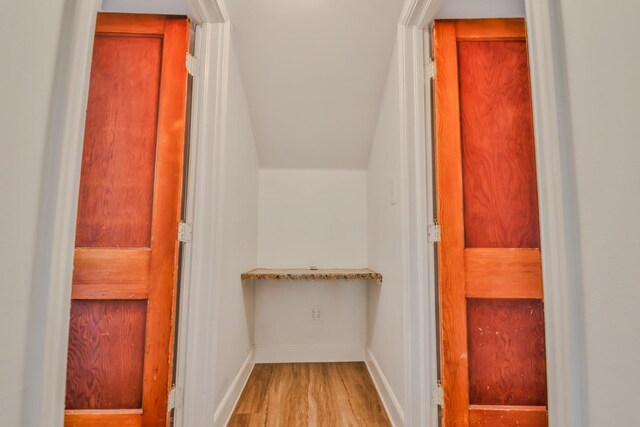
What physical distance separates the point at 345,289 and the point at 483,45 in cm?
202

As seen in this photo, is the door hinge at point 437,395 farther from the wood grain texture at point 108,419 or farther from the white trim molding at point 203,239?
the wood grain texture at point 108,419

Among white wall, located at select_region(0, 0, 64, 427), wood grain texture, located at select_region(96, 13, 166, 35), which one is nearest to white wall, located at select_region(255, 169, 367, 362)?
wood grain texture, located at select_region(96, 13, 166, 35)

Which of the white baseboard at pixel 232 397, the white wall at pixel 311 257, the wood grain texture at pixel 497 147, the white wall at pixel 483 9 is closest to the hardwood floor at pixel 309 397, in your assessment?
the white baseboard at pixel 232 397

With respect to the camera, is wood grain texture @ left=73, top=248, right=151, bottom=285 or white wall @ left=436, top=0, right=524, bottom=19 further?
white wall @ left=436, top=0, right=524, bottom=19

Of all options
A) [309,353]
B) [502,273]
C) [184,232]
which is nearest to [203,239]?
[184,232]

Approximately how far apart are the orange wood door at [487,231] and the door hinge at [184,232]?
114cm

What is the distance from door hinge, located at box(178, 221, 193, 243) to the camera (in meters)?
1.59

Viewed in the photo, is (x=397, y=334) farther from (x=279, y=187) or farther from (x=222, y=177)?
(x=279, y=187)

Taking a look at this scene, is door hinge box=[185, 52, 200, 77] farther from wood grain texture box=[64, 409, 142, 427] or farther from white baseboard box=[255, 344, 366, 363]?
white baseboard box=[255, 344, 366, 363]

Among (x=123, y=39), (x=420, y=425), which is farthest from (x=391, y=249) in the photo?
(x=123, y=39)

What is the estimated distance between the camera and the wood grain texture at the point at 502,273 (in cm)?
158

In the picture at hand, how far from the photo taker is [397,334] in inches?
72.5

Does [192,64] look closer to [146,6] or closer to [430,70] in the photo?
[146,6]

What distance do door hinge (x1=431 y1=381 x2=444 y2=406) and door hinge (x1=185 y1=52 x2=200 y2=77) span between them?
182 centimetres
